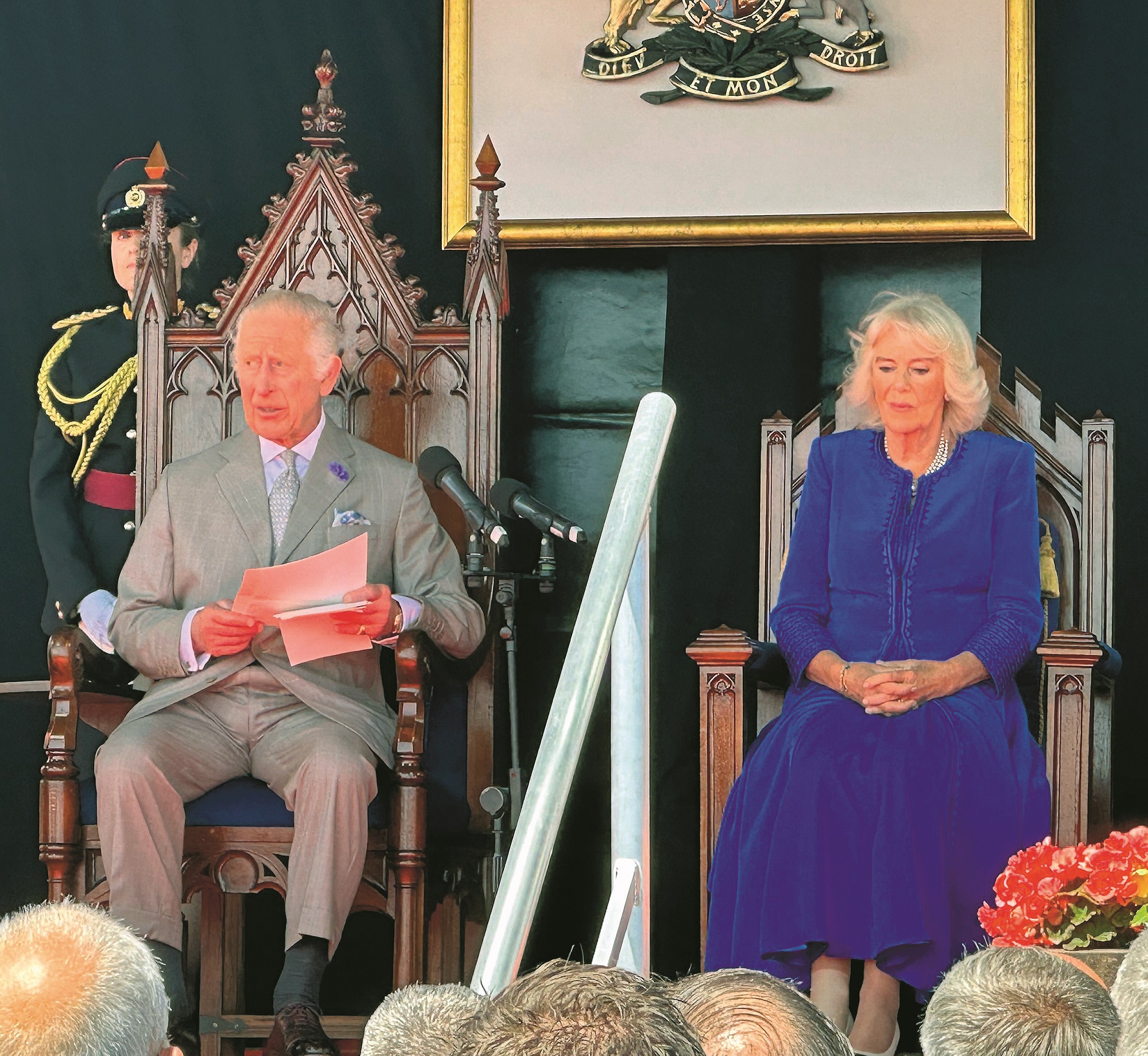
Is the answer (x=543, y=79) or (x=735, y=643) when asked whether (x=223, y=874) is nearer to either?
(x=735, y=643)

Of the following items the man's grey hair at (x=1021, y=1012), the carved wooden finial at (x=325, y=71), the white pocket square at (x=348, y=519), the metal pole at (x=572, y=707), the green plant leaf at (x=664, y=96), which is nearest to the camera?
the man's grey hair at (x=1021, y=1012)

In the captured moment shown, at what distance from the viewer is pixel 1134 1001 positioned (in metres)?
1.59

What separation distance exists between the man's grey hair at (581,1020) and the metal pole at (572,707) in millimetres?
542

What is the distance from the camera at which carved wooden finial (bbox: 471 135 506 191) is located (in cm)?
462

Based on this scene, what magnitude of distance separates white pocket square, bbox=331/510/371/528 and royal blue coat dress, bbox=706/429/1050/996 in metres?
0.98

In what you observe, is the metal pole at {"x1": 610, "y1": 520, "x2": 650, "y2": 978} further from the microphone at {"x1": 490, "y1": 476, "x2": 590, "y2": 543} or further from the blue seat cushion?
the blue seat cushion

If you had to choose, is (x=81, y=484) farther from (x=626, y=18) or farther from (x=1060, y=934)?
(x=1060, y=934)

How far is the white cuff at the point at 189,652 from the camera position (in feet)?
13.5

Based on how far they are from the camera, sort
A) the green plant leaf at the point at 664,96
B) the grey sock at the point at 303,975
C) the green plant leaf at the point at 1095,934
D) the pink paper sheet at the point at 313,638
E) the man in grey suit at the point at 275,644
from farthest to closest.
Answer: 1. the green plant leaf at the point at 664,96
2. the pink paper sheet at the point at 313,638
3. the man in grey suit at the point at 275,644
4. the grey sock at the point at 303,975
5. the green plant leaf at the point at 1095,934

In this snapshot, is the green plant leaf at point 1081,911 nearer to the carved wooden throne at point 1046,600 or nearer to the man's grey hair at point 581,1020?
the carved wooden throne at point 1046,600

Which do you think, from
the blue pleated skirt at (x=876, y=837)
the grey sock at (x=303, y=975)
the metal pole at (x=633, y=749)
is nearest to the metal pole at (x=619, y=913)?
the metal pole at (x=633, y=749)

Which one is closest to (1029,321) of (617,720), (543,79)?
(543,79)

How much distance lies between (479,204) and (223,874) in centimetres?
176

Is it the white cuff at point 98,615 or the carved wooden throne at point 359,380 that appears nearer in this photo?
the carved wooden throne at point 359,380
